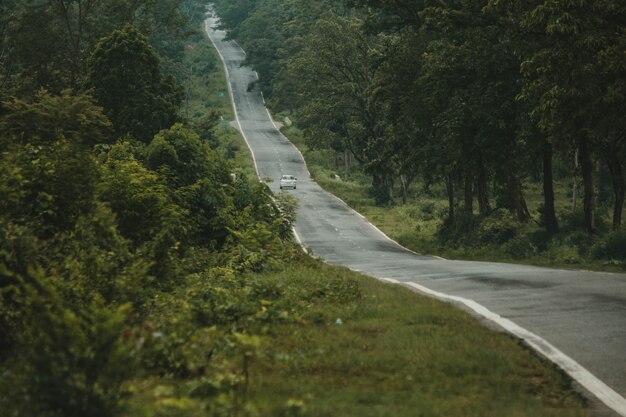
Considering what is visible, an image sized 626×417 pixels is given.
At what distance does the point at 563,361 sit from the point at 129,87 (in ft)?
97.7

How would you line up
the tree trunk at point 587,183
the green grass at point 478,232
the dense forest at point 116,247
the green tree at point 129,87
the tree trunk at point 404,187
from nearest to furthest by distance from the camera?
the dense forest at point 116,247 → the green grass at point 478,232 → the tree trunk at point 587,183 → the green tree at point 129,87 → the tree trunk at point 404,187

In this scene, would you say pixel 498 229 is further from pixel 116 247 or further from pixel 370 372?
pixel 370 372

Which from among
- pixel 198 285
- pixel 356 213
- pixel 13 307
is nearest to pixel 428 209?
pixel 356 213

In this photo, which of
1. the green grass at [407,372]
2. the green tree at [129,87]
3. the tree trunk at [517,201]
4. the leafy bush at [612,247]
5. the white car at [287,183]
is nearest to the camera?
the green grass at [407,372]

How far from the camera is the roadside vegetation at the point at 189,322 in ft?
21.9

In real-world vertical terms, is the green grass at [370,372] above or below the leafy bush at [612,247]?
above

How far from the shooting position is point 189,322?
33.9 feet

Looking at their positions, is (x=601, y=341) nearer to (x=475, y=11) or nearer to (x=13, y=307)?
(x=13, y=307)

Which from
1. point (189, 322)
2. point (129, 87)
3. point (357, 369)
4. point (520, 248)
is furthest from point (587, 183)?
point (357, 369)

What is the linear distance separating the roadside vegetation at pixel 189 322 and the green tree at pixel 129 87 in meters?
12.0

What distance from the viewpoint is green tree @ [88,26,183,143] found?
119 ft

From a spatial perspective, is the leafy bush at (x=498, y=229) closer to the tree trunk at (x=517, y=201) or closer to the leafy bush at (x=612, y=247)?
the tree trunk at (x=517, y=201)

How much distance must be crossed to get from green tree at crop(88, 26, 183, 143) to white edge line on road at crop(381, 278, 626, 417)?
24.7 m

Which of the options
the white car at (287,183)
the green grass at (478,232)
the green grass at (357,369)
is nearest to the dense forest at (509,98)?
the green grass at (478,232)
